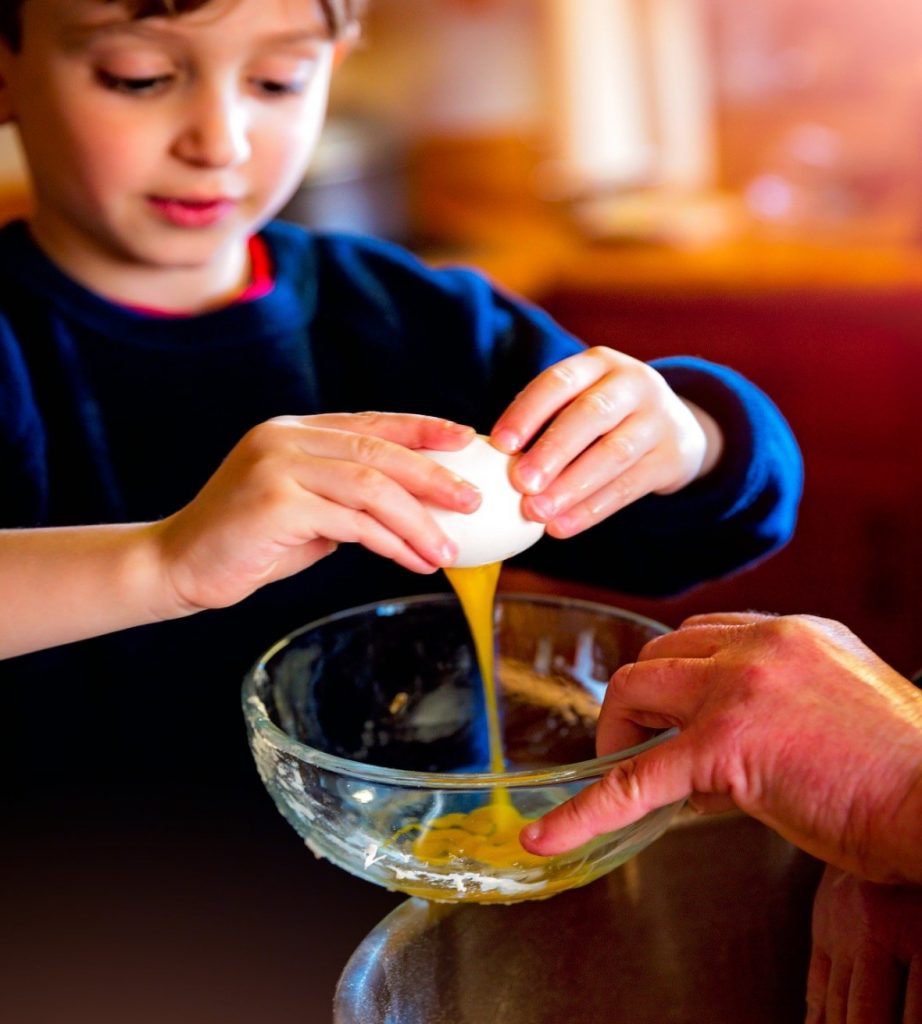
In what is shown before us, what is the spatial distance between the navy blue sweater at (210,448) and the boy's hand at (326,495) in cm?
34

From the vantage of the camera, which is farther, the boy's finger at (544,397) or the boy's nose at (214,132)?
the boy's nose at (214,132)

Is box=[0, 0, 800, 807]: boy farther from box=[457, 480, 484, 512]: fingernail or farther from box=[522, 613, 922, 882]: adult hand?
box=[522, 613, 922, 882]: adult hand

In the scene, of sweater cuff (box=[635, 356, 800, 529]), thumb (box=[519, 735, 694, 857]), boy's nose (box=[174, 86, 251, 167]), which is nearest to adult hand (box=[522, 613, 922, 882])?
thumb (box=[519, 735, 694, 857])

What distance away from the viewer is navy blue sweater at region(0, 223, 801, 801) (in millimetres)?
1085

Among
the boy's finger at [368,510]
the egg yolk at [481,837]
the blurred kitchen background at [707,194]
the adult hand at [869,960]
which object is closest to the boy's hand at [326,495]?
the boy's finger at [368,510]

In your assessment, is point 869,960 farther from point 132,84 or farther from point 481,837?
point 132,84

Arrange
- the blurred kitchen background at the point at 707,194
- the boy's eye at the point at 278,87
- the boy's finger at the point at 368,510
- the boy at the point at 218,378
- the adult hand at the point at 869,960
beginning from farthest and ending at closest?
the blurred kitchen background at the point at 707,194 < the boy's eye at the point at 278,87 < the boy at the point at 218,378 < the boy's finger at the point at 368,510 < the adult hand at the point at 869,960

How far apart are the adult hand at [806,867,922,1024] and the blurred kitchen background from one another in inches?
44.4

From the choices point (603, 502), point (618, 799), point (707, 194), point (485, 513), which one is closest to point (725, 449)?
point (603, 502)

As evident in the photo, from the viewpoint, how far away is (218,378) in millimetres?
1145

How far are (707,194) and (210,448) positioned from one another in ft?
6.02

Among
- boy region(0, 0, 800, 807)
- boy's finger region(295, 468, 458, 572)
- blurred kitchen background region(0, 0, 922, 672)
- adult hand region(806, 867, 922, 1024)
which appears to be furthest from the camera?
blurred kitchen background region(0, 0, 922, 672)

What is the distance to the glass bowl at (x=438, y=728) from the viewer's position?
0.67 m

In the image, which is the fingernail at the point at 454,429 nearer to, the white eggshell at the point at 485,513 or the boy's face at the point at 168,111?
the white eggshell at the point at 485,513
